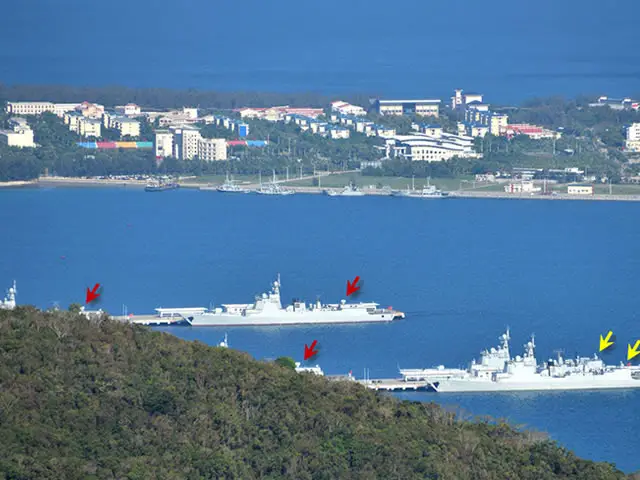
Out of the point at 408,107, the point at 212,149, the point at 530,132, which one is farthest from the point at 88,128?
the point at 530,132

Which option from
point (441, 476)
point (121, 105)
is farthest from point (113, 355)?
point (121, 105)

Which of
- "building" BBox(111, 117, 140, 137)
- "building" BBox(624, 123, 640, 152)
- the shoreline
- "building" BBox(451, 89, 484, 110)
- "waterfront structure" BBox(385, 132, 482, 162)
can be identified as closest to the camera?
the shoreline

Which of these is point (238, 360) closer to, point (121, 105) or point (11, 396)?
point (11, 396)

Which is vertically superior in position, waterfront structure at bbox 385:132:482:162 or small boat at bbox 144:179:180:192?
waterfront structure at bbox 385:132:482:162

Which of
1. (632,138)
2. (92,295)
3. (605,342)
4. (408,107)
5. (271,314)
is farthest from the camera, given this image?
(408,107)

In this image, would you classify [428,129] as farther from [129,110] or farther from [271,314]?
[271,314]

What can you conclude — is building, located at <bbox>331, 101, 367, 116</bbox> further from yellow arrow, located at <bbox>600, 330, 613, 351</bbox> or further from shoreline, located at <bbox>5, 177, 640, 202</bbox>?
yellow arrow, located at <bbox>600, 330, 613, 351</bbox>

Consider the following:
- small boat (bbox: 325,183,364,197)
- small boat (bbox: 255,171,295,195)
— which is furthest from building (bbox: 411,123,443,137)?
small boat (bbox: 255,171,295,195)
